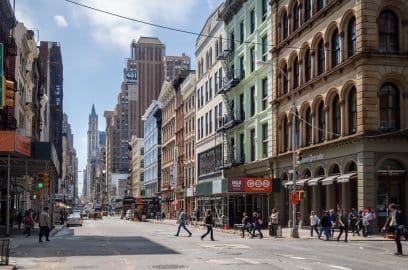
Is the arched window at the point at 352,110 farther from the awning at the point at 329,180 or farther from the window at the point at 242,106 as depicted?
the window at the point at 242,106

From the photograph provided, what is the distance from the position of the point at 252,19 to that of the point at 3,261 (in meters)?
43.3

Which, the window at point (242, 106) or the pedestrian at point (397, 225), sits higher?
the window at point (242, 106)

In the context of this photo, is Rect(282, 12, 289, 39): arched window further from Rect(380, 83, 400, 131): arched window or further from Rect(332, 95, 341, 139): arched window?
Rect(380, 83, 400, 131): arched window

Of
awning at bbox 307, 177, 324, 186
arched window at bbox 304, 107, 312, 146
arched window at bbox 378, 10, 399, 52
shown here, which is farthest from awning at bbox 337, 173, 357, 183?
arched window at bbox 378, 10, 399, 52

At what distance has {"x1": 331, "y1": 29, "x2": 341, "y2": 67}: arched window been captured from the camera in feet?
133

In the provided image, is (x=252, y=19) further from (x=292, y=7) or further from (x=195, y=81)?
(x=195, y=81)

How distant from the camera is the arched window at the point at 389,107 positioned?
37250mm

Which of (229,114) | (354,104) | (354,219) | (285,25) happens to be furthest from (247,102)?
(354,219)

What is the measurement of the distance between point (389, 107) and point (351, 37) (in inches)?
196

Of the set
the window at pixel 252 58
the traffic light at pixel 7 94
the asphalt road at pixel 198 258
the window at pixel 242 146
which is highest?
the window at pixel 252 58

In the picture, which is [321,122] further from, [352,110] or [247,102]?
[247,102]

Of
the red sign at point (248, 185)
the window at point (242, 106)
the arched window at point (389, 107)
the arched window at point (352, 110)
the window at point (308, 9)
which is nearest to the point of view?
the arched window at point (389, 107)

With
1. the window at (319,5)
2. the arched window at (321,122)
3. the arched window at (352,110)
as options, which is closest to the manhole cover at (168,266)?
the arched window at (352,110)

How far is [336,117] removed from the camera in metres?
41.0
